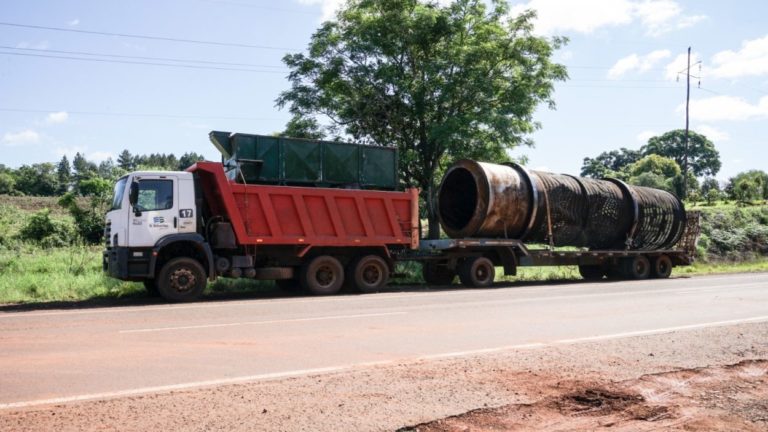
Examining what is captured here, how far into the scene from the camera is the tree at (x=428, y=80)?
74.1ft

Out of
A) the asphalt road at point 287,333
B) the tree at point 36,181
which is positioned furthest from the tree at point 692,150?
the asphalt road at point 287,333

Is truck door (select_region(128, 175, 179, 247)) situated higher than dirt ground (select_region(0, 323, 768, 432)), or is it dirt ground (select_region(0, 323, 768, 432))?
truck door (select_region(128, 175, 179, 247))

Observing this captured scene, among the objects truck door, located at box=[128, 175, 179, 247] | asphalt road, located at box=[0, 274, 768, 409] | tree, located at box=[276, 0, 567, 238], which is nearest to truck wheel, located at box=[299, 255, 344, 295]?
asphalt road, located at box=[0, 274, 768, 409]

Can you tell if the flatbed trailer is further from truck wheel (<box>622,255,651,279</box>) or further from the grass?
the grass

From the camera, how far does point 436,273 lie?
750 inches

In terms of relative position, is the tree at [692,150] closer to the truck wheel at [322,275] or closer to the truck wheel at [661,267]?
the truck wheel at [661,267]

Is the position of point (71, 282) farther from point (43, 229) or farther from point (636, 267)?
point (43, 229)

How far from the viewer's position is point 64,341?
8344 mm

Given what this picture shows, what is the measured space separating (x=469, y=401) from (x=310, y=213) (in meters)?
10.6

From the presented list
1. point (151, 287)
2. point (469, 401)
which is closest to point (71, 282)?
point (151, 287)

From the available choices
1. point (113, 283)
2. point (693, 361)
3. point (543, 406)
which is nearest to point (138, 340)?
point (543, 406)

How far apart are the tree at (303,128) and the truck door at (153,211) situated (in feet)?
35.7

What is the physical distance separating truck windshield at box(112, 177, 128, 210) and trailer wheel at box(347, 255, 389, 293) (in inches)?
217

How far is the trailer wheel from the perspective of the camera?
16.0 metres
